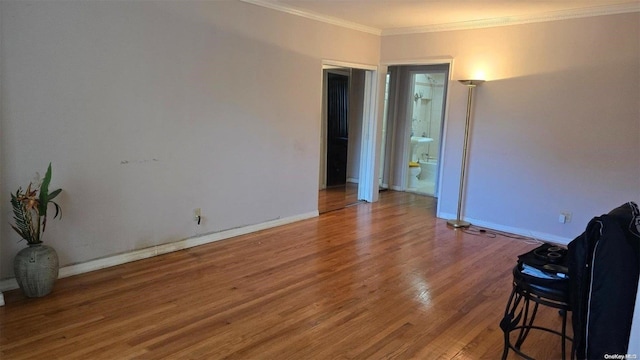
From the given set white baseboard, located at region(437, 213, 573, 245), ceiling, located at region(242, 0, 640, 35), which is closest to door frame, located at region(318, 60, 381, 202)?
ceiling, located at region(242, 0, 640, 35)

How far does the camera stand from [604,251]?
1910 millimetres

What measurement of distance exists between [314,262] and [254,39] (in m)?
2.32

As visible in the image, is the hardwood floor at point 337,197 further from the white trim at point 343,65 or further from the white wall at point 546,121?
the white trim at point 343,65

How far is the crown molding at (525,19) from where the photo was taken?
406cm

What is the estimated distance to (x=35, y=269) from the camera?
2.89m

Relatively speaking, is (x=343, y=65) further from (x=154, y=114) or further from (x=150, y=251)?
(x=150, y=251)

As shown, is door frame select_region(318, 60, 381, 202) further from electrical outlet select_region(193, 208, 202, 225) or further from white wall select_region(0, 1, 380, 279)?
electrical outlet select_region(193, 208, 202, 225)

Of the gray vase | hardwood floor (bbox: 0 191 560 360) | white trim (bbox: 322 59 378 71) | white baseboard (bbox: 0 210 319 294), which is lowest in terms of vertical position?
hardwood floor (bbox: 0 191 560 360)

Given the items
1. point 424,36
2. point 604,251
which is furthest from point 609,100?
point 604,251

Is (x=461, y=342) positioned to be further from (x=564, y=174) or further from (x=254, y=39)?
(x=254, y=39)

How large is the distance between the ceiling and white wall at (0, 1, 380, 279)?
0.79ft

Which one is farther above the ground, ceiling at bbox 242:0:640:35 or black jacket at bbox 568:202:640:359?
ceiling at bbox 242:0:640:35

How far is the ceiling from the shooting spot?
13.4ft

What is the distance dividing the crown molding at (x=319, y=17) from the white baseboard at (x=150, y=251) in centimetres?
232
